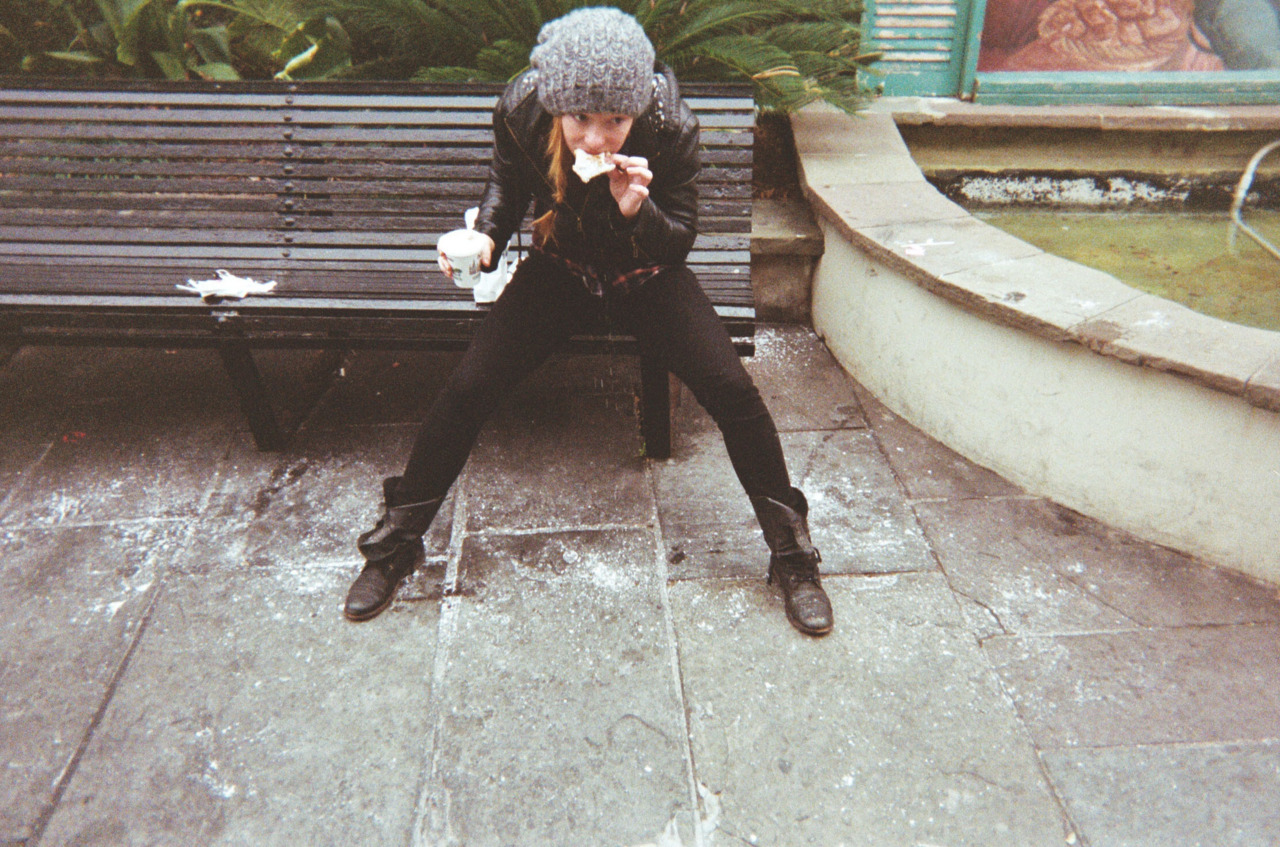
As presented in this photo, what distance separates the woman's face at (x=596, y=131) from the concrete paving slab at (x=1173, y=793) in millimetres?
1914

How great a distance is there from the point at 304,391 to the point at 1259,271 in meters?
4.66

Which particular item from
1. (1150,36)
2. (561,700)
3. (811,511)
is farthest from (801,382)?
(1150,36)

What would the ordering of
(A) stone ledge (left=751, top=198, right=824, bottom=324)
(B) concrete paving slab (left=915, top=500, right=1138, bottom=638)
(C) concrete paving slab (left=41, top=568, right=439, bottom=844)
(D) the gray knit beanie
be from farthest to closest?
1. (A) stone ledge (left=751, top=198, right=824, bottom=324)
2. (B) concrete paving slab (left=915, top=500, right=1138, bottom=638)
3. (C) concrete paving slab (left=41, top=568, right=439, bottom=844)
4. (D) the gray knit beanie

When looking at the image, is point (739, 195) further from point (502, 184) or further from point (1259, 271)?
point (1259, 271)

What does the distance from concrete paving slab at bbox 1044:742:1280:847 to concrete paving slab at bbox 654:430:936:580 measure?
29.9 inches

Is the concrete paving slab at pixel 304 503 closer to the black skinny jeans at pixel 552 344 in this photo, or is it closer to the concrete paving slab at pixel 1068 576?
the black skinny jeans at pixel 552 344

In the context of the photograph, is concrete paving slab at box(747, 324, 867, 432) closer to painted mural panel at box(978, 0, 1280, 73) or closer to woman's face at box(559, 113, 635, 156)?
woman's face at box(559, 113, 635, 156)

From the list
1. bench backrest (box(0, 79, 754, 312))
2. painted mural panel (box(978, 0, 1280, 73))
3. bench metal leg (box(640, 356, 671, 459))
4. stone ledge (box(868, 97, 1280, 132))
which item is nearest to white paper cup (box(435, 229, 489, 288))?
bench metal leg (box(640, 356, 671, 459))

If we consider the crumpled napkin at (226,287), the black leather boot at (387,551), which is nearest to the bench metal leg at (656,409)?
the black leather boot at (387,551)

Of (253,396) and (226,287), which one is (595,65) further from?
(253,396)

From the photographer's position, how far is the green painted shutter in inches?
187

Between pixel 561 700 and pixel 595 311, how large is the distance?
117 centimetres

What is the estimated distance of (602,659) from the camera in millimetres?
2359

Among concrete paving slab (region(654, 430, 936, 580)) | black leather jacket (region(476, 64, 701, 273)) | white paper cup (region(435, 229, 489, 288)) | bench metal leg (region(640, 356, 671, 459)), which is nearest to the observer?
black leather jacket (region(476, 64, 701, 273))
